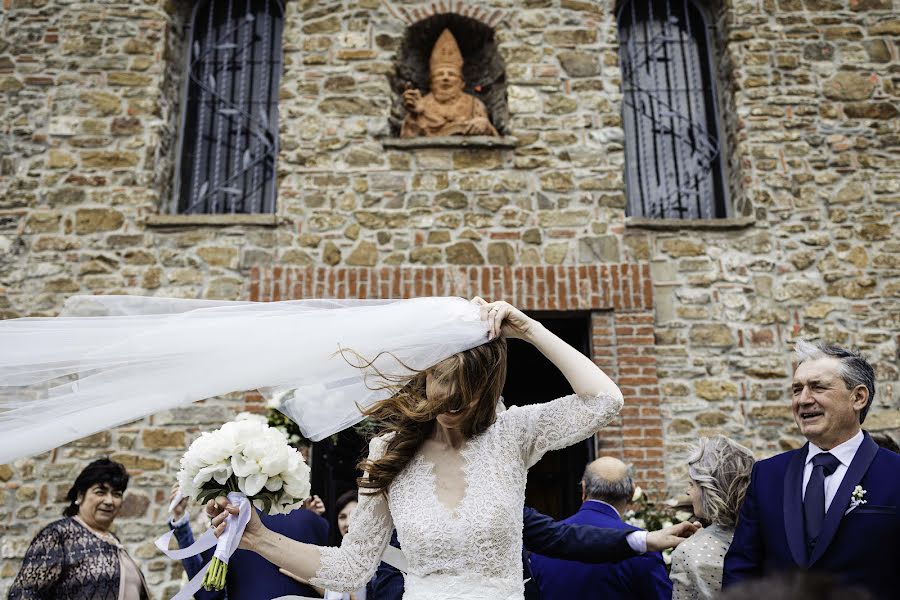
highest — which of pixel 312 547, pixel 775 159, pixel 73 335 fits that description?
pixel 775 159

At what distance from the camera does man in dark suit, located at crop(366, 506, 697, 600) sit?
2.74 m

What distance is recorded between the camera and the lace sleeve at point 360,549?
8.52 feet

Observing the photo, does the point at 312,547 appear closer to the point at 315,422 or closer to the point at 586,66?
the point at 315,422

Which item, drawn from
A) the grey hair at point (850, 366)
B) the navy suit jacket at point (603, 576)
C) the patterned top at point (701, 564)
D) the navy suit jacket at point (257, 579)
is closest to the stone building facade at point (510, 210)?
the navy suit jacket at point (603, 576)

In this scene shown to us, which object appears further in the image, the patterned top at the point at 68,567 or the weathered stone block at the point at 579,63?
the weathered stone block at the point at 579,63

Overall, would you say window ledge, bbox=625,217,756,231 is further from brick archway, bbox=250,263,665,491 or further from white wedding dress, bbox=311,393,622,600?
white wedding dress, bbox=311,393,622,600

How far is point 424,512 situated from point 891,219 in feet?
18.2

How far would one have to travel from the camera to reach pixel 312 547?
2.60 metres

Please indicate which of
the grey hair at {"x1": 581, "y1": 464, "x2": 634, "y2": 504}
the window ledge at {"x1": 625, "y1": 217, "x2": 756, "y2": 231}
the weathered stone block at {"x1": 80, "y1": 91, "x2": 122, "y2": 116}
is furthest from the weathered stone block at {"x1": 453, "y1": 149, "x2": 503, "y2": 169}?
the grey hair at {"x1": 581, "y1": 464, "x2": 634, "y2": 504}

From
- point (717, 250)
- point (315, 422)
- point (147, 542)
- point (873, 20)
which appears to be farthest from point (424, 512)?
point (873, 20)

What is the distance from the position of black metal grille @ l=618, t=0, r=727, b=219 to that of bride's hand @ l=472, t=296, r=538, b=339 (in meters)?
4.68

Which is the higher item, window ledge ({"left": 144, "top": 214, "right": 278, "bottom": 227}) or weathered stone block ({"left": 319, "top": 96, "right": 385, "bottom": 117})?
weathered stone block ({"left": 319, "top": 96, "right": 385, "bottom": 117})

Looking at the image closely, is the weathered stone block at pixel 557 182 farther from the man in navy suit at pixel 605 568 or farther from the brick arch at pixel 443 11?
the man in navy suit at pixel 605 568

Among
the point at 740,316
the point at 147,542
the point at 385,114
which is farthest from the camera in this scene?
the point at 385,114
